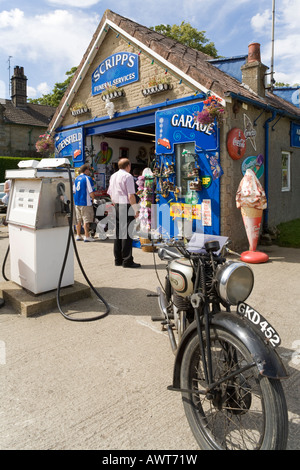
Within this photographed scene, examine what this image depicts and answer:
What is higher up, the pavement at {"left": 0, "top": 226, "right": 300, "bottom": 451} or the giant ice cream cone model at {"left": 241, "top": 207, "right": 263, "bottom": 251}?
the giant ice cream cone model at {"left": 241, "top": 207, "right": 263, "bottom": 251}

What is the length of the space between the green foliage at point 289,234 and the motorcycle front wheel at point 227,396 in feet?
22.7

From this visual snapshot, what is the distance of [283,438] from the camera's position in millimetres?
1731

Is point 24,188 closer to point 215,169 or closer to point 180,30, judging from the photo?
point 215,169

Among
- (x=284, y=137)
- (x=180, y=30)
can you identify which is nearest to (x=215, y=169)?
(x=284, y=137)

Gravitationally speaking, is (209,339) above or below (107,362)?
above

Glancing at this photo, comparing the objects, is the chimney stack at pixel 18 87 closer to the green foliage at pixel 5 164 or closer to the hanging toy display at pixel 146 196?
the green foliage at pixel 5 164

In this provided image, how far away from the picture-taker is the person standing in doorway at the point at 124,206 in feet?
21.0

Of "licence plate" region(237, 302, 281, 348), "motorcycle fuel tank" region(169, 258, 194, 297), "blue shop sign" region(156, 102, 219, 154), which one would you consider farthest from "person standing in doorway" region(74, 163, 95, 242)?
"licence plate" region(237, 302, 281, 348)

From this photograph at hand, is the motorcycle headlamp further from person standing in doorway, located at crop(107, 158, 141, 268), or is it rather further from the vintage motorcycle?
person standing in doorway, located at crop(107, 158, 141, 268)

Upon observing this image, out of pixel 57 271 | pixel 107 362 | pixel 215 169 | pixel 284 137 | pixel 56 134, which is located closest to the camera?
pixel 107 362

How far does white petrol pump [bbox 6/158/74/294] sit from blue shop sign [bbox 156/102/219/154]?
394 cm

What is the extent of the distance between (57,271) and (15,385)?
6.50ft

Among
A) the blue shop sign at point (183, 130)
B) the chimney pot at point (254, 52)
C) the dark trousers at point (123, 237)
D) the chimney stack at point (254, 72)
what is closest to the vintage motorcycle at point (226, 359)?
the dark trousers at point (123, 237)

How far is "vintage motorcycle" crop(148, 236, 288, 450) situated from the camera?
1.81 metres
